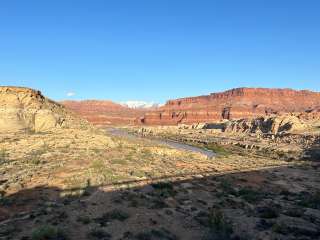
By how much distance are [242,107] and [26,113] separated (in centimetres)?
13144

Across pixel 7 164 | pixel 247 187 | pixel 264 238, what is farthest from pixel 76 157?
pixel 264 238

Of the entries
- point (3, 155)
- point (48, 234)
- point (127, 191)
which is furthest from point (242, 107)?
point (48, 234)

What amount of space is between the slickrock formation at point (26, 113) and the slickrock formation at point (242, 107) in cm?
10989

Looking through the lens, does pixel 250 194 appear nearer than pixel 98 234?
No

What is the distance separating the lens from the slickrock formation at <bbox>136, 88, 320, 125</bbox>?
153375mm

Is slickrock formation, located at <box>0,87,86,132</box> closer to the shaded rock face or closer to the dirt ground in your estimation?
the dirt ground

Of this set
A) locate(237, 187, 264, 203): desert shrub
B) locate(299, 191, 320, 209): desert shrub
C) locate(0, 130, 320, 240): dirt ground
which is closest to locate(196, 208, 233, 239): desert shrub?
locate(0, 130, 320, 240): dirt ground

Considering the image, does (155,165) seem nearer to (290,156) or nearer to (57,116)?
(57,116)

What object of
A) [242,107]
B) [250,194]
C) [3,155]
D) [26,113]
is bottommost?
[250,194]

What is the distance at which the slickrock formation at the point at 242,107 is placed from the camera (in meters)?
153

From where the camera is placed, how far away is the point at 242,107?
16312cm

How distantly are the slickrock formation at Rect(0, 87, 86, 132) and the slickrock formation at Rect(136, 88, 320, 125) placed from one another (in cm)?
10989

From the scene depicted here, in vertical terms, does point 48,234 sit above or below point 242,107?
below

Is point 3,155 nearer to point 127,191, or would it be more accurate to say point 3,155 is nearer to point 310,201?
point 127,191
